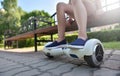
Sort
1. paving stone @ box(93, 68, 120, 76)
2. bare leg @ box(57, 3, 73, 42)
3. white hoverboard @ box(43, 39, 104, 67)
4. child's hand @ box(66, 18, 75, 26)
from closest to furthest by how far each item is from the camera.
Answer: paving stone @ box(93, 68, 120, 76) → white hoverboard @ box(43, 39, 104, 67) → bare leg @ box(57, 3, 73, 42) → child's hand @ box(66, 18, 75, 26)

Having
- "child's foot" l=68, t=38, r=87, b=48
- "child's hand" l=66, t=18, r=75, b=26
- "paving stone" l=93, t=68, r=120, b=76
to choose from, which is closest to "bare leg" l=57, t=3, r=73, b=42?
"child's hand" l=66, t=18, r=75, b=26

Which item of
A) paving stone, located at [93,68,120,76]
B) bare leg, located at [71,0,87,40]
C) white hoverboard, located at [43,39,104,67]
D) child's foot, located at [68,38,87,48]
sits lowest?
paving stone, located at [93,68,120,76]

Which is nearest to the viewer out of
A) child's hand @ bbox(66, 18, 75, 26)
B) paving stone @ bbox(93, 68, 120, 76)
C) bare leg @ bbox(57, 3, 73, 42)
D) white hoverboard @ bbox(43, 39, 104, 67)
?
paving stone @ bbox(93, 68, 120, 76)

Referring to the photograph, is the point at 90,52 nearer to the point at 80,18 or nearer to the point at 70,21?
the point at 80,18

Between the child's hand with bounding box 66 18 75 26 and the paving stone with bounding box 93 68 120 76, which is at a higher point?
the child's hand with bounding box 66 18 75 26

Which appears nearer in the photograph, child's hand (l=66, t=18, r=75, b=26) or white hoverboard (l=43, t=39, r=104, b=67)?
white hoverboard (l=43, t=39, r=104, b=67)

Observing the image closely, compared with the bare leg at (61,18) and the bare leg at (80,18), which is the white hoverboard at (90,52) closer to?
the bare leg at (80,18)

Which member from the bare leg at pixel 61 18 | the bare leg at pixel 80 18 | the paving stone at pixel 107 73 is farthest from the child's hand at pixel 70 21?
the paving stone at pixel 107 73

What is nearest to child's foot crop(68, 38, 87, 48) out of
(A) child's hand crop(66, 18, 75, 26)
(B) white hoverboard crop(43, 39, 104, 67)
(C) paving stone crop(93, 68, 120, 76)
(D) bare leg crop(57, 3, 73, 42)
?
(B) white hoverboard crop(43, 39, 104, 67)

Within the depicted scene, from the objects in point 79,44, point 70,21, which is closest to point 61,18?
point 70,21

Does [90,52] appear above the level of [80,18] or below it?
below

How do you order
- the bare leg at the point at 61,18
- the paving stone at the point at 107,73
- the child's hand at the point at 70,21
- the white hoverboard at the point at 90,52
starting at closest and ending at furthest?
the paving stone at the point at 107,73
the white hoverboard at the point at 90,52
the bare leg at the point at 61,18
the child's hand at the point at 70,21

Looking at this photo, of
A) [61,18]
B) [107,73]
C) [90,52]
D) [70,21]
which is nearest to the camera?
[107,73]

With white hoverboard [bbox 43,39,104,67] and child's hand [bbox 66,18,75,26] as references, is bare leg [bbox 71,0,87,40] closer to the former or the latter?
white hoverboard [bbox 43,39,104,67]
